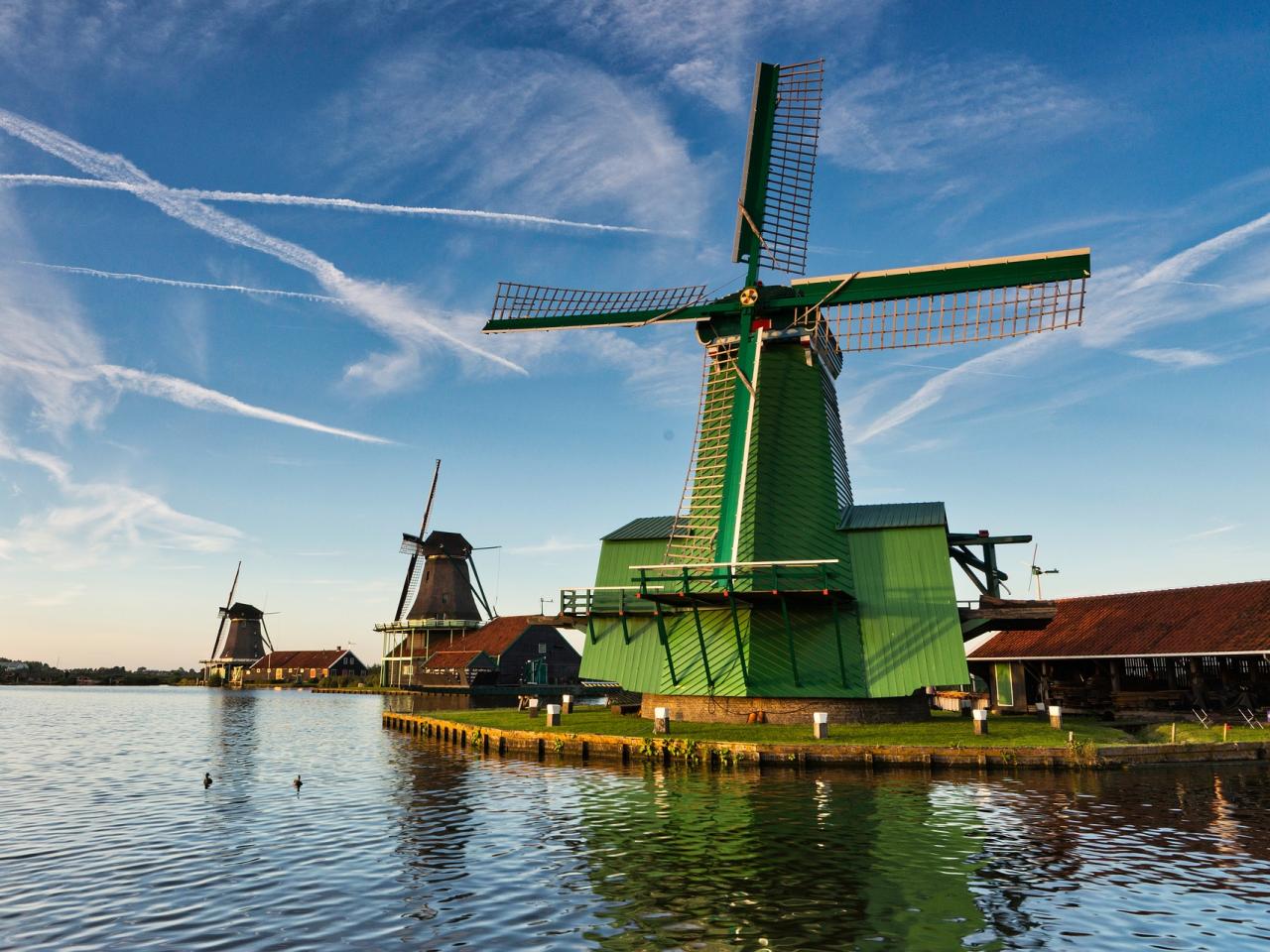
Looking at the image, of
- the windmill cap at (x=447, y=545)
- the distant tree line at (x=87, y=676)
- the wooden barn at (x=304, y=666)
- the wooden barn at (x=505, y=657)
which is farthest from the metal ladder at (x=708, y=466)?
the distant tree line at (x=87, y=676)

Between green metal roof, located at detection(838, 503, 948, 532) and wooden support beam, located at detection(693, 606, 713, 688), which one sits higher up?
green metal roof, located at detection(838, 503, 948, 532)

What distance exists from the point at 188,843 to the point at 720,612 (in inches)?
711

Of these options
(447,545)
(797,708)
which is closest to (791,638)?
(797,708)

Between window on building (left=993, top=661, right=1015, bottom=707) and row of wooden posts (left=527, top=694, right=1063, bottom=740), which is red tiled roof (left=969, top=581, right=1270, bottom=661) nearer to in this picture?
window on building (left=993, top=661, right=1015, bottom=707)

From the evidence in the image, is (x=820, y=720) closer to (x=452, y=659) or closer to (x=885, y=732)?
(x=885, y=732)

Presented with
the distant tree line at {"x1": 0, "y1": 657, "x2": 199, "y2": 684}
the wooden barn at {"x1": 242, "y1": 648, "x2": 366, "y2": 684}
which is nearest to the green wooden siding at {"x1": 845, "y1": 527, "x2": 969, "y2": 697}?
the wooden barn at {"x1": 242, "y1": 648, "x2": 366, "y2": 684}

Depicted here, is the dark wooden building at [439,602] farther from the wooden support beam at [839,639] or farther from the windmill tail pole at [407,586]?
the wooden support beam at [839,639]

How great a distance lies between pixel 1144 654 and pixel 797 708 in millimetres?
15455

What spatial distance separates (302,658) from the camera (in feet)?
398

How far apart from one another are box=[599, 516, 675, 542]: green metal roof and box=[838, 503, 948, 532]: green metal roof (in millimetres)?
7261

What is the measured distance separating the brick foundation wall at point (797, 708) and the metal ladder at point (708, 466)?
5000 mm

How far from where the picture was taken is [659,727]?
27.4 metres

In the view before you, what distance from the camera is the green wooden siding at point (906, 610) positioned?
28.7 meters

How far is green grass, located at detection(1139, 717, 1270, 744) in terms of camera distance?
87.8ft
